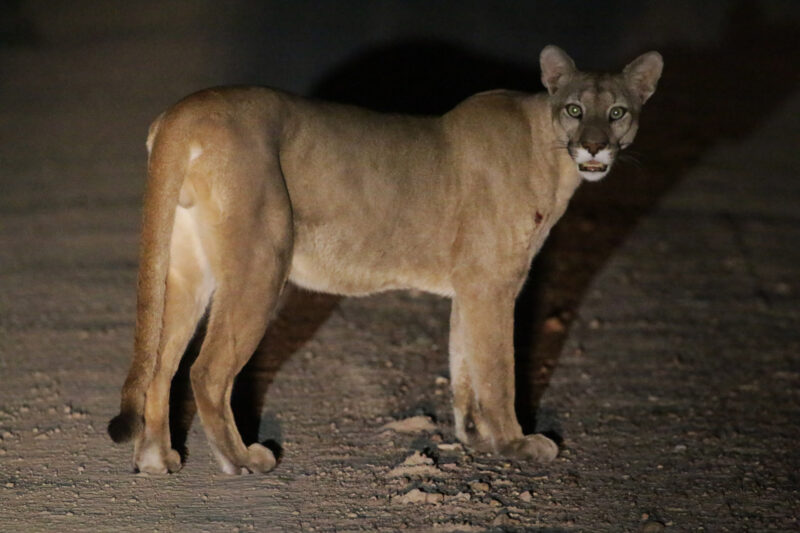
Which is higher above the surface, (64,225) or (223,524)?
(223,524)

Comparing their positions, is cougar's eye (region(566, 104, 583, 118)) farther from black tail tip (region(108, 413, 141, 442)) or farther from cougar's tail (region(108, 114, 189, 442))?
black tail tip (region(108, 413, 141, 442))

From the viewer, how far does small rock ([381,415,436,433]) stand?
16.6 feet

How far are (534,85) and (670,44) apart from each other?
9.45 feet

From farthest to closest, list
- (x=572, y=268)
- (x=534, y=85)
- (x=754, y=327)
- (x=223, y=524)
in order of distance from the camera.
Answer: (x=534, y=85), (x=572, y=268), (x=754, y=327), (x=223, y=524)

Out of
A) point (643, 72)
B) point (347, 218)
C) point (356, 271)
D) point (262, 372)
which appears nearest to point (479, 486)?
point (356, 271)

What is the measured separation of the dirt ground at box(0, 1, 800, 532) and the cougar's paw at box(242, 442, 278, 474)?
6 centimetres

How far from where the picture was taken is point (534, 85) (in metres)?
9.99

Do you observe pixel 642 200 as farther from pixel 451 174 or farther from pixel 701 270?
pixel 451 174

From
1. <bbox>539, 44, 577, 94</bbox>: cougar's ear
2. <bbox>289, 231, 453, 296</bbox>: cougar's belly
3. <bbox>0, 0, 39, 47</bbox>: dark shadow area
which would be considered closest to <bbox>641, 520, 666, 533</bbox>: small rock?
<bbox>289, 231, 453, 296</bbox>: cougar's belly

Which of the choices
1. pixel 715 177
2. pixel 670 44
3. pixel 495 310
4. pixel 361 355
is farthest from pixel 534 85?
pixel 495 310

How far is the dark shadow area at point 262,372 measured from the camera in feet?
16.2

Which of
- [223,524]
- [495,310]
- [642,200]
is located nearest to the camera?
[223,524]

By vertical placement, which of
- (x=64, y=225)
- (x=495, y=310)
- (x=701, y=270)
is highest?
(x=495, y=310)

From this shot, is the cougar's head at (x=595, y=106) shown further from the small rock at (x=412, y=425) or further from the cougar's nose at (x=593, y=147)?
the small rock at (x=412, y=425)
